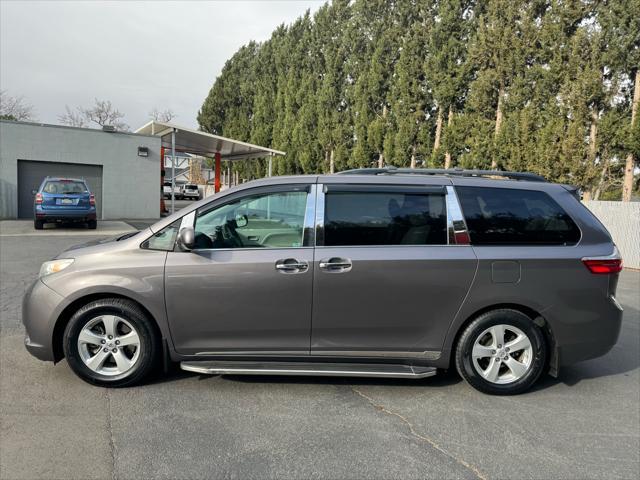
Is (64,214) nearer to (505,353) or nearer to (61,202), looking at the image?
(61,202)

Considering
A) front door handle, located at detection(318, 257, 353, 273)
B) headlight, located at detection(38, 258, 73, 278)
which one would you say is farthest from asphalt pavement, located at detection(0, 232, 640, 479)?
front door handle, located at detection(318, 257, 353, 273)

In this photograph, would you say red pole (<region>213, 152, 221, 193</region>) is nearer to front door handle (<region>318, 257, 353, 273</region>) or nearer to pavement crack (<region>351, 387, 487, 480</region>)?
front door handle (<region>318, 257, 353, 273</region>)

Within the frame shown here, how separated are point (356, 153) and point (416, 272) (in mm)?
22782

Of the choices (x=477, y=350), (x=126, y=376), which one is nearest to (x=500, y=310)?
(x=477, y=350)

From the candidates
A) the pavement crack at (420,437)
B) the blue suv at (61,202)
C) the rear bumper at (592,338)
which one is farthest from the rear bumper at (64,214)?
the rear bumper at (592,338)

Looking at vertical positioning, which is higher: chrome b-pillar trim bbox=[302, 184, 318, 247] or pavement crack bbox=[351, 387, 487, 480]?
chrome b-pillar trim bbox=[302, 184, 318, 247]

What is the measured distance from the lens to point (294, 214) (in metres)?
3.79

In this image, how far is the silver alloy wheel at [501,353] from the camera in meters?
3.78

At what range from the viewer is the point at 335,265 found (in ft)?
11.9

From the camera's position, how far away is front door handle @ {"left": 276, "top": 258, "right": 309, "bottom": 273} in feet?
11.9

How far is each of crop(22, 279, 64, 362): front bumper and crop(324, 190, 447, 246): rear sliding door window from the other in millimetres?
2168

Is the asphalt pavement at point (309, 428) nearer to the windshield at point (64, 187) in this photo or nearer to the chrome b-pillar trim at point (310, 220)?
the chrome b-pillar trim at point (310, 220)

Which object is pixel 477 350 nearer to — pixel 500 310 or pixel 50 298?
pixel 500 310

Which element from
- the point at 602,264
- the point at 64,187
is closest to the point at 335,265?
the point at 602,264
